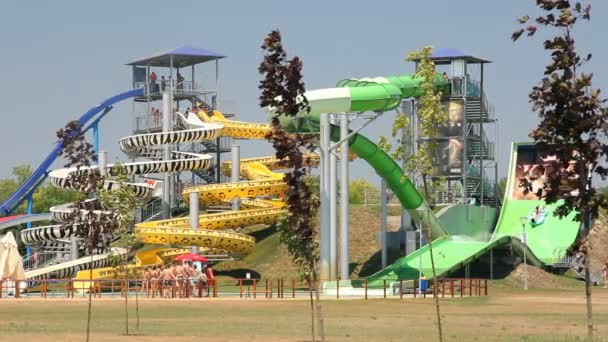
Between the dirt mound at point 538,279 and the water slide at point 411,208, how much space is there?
1350 mm

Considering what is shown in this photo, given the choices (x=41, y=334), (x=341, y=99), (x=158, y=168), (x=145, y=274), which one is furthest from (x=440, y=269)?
(x=41, y=334)

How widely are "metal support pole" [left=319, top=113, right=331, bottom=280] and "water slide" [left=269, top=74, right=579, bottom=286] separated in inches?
31.3

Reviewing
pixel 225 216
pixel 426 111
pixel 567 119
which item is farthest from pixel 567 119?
pixel 225 216

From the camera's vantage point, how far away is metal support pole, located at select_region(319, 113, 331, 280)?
70.1 metres

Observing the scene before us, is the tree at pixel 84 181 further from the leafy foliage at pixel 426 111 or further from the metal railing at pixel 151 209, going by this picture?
the metal railing at pixel 151 209

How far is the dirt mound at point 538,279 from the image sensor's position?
75000 mm

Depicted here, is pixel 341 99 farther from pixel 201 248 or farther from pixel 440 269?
pixel 201 248

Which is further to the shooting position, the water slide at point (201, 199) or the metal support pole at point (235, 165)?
the metal support pole at point (235, 165)

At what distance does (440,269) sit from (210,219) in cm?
1823

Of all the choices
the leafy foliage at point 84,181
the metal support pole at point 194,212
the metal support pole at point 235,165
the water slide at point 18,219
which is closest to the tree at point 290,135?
the leafy foliage at point 84,181

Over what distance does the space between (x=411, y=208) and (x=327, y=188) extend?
731 cm

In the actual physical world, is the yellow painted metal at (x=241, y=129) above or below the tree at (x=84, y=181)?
above

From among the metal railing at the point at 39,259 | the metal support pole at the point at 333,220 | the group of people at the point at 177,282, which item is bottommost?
the group of people at the point at 177,282

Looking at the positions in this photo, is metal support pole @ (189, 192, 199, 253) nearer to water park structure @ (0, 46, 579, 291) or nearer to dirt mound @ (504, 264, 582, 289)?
water park structure @ (0, 46, 579, 291)
